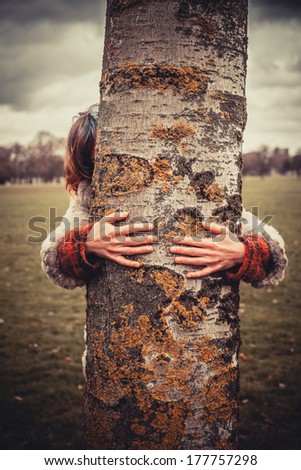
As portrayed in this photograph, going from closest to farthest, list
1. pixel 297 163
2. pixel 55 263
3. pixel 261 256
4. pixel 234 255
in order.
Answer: pixel 234 255 → pixel 261 256 → pixel 55 263 → pixel 297 163

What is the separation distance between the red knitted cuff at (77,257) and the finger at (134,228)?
7.7 inches

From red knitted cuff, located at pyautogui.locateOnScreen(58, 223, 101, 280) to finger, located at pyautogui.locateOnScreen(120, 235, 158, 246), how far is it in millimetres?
198

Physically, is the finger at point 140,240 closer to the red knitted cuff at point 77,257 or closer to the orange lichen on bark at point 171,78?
the red knitted cuff at point 77,257

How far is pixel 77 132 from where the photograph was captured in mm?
2312

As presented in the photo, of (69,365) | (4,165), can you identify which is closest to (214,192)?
(69,365)

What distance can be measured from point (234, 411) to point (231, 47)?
1407 mm

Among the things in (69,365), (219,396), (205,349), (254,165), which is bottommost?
(69,365)

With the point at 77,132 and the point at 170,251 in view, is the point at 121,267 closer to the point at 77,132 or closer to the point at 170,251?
the point at 170,251

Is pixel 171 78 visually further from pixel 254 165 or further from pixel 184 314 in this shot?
pixel 254 165

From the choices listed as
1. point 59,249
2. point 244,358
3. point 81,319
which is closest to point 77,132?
point 59,249

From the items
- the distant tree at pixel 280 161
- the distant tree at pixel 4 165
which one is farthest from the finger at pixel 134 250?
the distant tree at pixel 280 161

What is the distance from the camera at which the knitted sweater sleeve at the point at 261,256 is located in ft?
4.72

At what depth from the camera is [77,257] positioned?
1480 mm

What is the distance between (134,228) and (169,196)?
17cm
